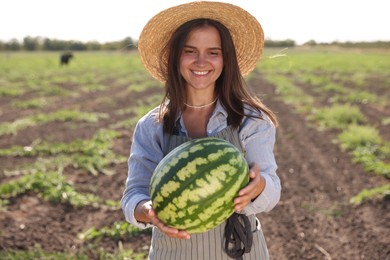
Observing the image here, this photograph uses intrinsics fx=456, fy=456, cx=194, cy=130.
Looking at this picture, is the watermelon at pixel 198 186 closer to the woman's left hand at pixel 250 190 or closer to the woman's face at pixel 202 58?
the woman's left hand at pixel 250 190

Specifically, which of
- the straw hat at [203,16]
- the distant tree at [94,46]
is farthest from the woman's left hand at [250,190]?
the distant tree at [94,46]

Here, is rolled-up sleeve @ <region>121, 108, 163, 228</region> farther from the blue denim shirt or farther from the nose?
the nose

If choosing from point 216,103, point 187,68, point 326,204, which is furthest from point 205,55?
point 326,204

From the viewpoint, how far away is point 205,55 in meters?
2.44

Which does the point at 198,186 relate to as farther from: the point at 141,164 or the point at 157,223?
the point at 141,164

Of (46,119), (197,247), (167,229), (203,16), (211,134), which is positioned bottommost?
(46,119)

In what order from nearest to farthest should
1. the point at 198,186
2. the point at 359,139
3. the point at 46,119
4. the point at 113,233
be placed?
the point at 198,186 < the point at 113,233 < the point at 359,139 < the point at 46,119

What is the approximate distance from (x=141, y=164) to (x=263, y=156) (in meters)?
0.63

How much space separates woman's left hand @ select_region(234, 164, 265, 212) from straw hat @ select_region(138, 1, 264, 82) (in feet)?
3.06

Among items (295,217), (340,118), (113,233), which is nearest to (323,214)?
(295,217)

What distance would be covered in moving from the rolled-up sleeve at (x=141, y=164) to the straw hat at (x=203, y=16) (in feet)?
1.71

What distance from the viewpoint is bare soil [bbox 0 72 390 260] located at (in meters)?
4.67

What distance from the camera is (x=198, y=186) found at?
1.95 metres

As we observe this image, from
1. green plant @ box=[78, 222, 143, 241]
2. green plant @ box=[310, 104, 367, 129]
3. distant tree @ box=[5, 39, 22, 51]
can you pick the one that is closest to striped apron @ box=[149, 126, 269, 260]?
green plant @ box=[78, 222, 143, 241]
